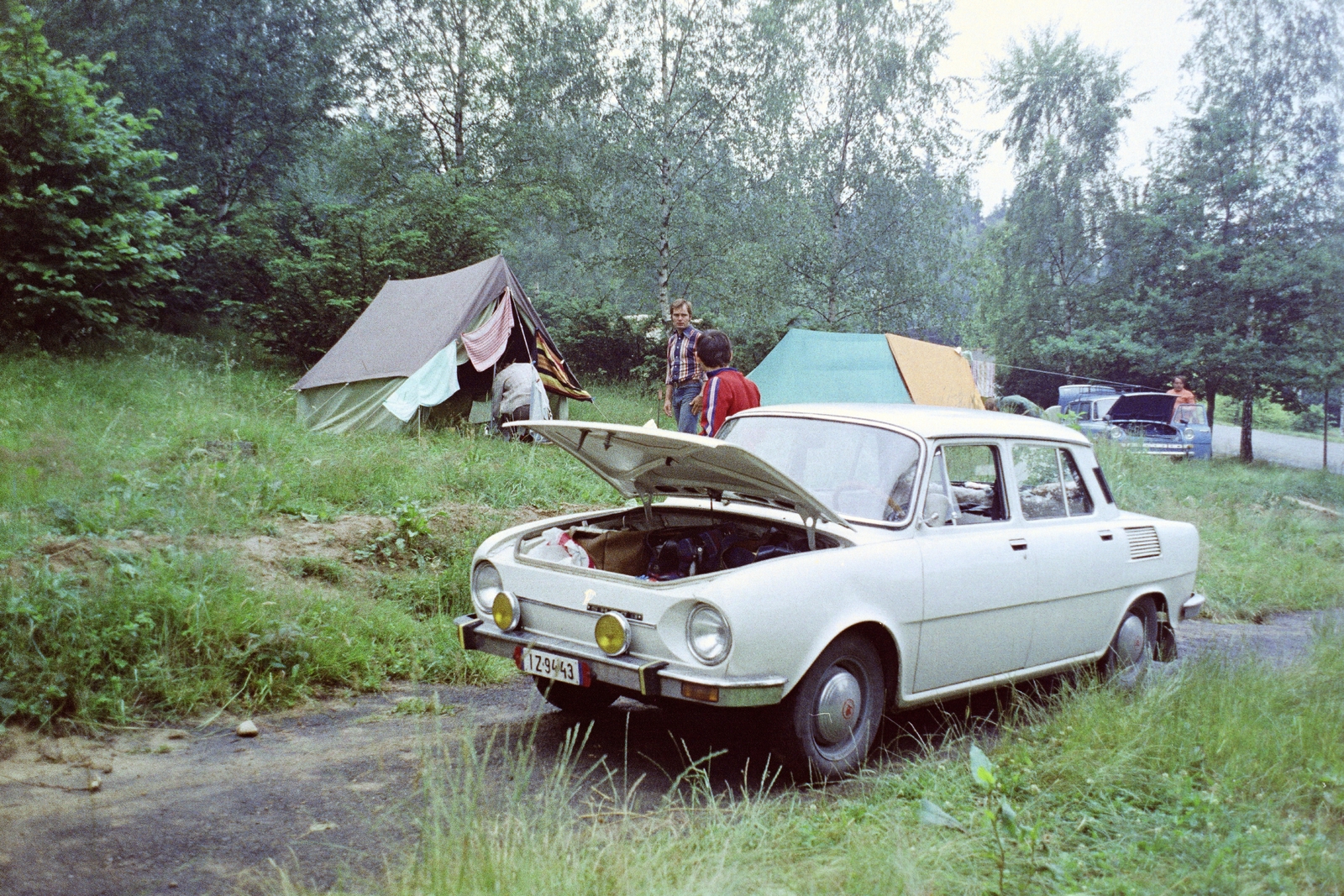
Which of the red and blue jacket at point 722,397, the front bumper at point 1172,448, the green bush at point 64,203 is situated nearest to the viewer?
the red and blue jacket at point 722,397

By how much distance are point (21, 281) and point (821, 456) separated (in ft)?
39.3

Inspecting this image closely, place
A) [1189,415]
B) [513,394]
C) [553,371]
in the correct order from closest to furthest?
[513,394] < [553,371] < [1189,415]

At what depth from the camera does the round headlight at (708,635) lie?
11.3 feet

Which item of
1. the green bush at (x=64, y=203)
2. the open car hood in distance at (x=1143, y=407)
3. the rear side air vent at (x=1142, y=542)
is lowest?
the rear side air vent at (x=1142, y=542)

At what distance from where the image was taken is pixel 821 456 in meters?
4.64

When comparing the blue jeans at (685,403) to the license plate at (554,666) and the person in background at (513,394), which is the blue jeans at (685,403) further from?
the person in background at (513,394)

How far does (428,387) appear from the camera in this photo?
12.6m

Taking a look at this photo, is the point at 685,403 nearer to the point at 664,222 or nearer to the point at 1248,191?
the point at 664,222

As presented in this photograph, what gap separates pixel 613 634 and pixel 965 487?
6.78 ft

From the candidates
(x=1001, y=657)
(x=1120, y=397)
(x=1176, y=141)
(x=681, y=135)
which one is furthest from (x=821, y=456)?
(x=1176, y=141)

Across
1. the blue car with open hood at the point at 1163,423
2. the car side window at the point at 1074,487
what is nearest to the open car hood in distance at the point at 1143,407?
the blue car with open hood at the point at 1163,423

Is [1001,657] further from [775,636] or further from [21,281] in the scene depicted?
[21,281]

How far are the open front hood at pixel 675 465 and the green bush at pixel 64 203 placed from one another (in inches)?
415

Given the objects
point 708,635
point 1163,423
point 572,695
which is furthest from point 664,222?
point 708,635
